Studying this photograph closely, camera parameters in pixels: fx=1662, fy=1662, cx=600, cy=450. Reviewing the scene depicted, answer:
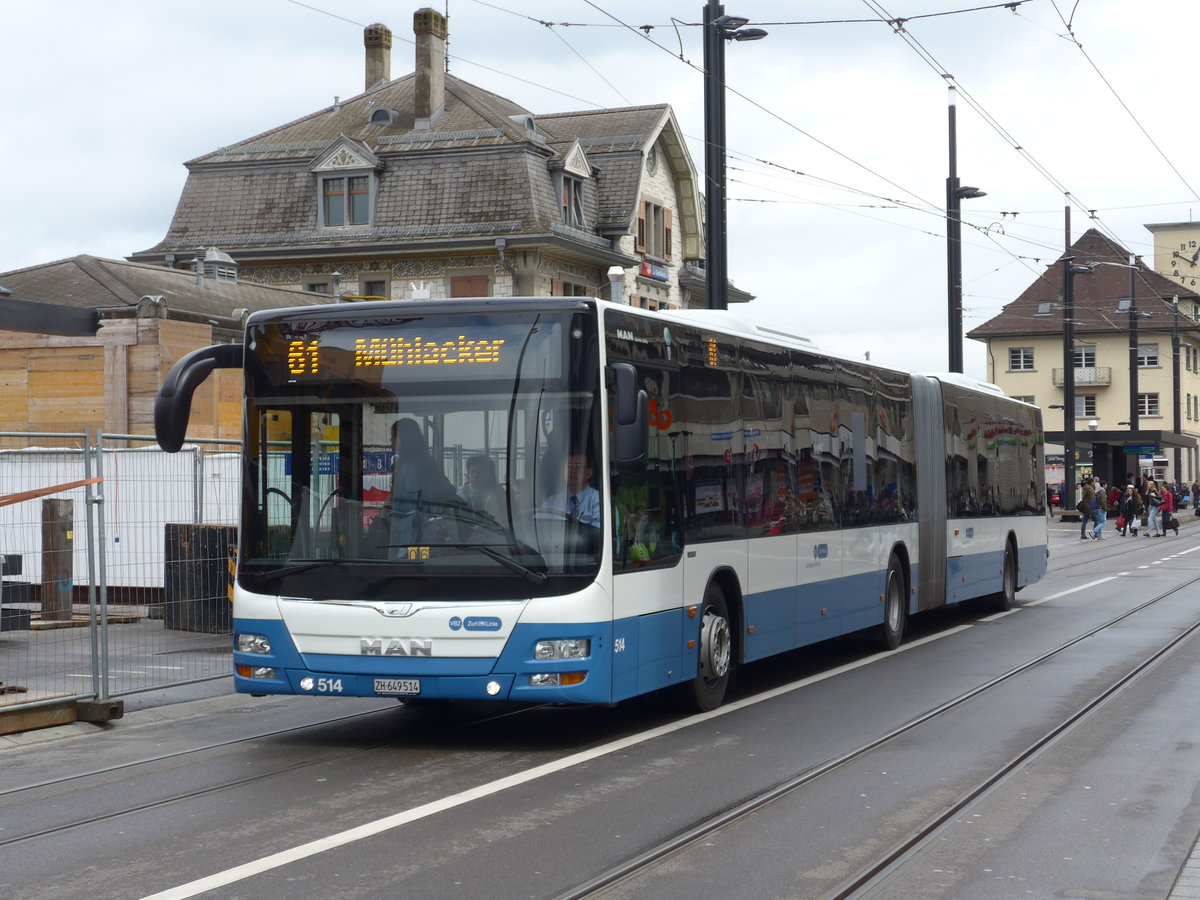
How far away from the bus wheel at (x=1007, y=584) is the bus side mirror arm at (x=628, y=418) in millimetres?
12850

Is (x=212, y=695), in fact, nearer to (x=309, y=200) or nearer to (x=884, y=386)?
(x=884, y=386)

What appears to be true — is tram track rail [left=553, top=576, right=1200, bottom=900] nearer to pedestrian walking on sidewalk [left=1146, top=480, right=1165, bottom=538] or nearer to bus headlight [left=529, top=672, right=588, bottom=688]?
bus headlight [left=529, top=672, right=588, bottom=688]

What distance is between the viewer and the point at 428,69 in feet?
165

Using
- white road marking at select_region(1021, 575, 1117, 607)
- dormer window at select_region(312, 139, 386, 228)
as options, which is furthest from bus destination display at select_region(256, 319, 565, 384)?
dormer window at select_region(312, 139, 386, 228)

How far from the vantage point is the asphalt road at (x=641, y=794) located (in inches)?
263

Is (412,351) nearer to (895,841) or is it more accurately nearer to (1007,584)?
(895,841)

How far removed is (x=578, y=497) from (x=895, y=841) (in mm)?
3191

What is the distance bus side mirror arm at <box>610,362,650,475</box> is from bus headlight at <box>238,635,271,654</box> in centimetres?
246

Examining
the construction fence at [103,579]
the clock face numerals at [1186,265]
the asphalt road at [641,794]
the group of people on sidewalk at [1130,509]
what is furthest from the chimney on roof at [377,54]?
the clock face numerals at [1186,265]

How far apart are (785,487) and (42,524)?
562 centimetres

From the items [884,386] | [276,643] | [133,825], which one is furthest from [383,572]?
[884,386]

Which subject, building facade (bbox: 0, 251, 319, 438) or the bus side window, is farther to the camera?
building facade (bbox: 0, 251, 319, 438)

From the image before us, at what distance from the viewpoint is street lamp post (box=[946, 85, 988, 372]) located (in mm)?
31734

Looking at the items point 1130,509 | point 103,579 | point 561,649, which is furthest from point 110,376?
point 1130,509
